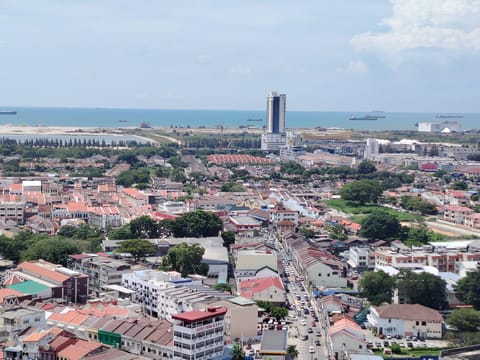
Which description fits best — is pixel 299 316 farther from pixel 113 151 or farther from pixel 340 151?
pixel 340 151

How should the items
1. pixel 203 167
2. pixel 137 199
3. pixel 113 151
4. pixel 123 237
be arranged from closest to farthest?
pixel 123 237 < pixel 137 199 < pixel 203 167 < pixel 113 151

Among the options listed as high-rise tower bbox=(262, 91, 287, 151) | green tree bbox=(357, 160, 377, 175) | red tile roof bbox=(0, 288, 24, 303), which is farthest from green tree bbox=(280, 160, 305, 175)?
red tile roof bbox=(0, 288, 24, 303)

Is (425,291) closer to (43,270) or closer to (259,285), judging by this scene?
(259,285)

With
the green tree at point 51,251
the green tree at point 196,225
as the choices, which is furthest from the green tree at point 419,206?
the green tree at point 51,251

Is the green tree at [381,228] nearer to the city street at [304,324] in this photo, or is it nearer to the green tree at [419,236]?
the green tree at [419,236]

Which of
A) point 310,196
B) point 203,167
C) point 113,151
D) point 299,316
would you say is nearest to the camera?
point 299,316

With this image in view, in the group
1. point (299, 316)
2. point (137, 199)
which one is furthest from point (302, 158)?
point (299, 316)
